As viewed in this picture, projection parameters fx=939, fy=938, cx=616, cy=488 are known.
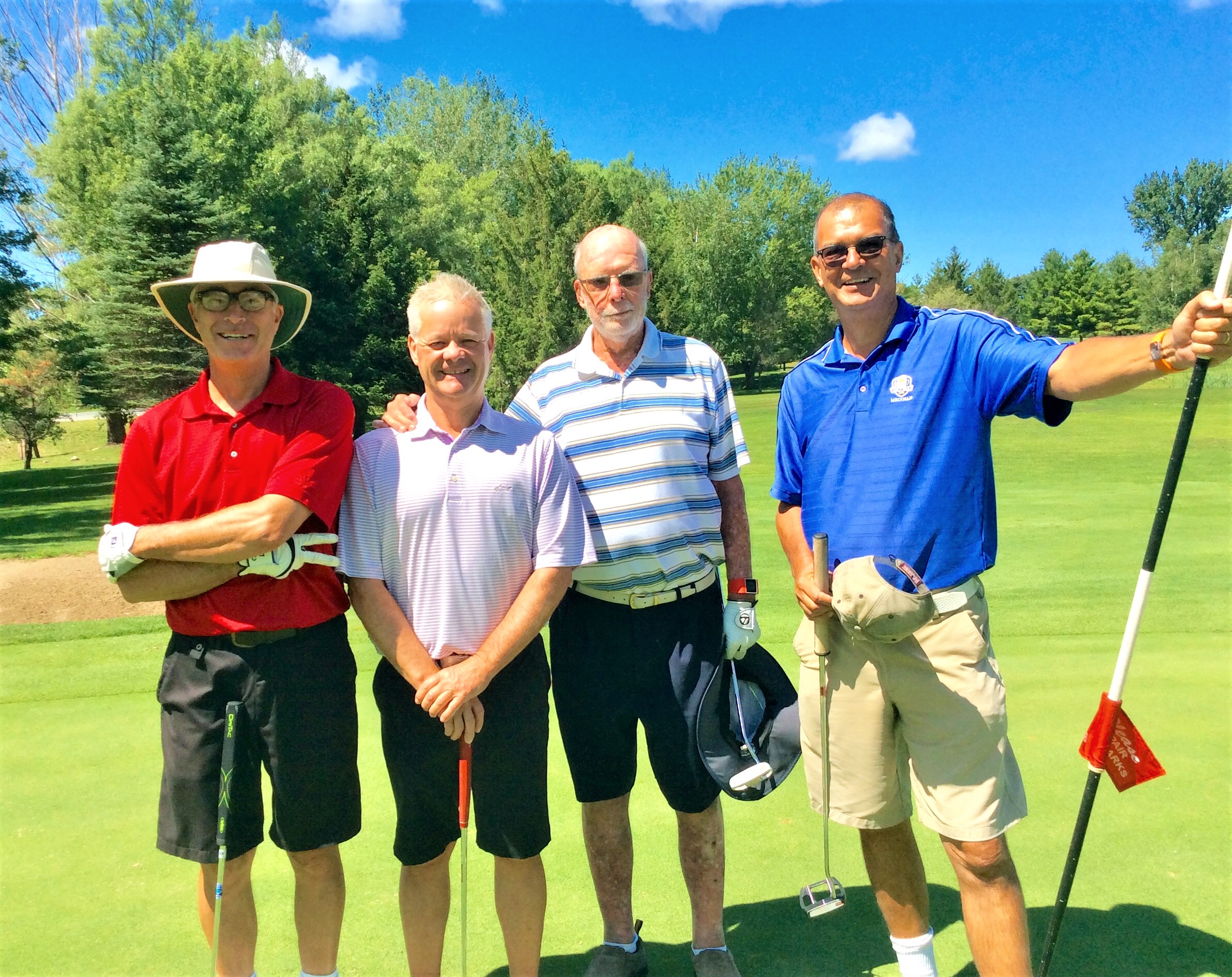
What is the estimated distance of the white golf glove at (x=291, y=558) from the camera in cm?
229

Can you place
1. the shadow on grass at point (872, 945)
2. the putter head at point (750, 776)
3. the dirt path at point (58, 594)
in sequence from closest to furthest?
the shadow on grass at point (872, 945)
the putter head at point (750, 776)
the dirt path at point (58, 594)

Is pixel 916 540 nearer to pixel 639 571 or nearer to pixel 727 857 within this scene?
pixel 639 571

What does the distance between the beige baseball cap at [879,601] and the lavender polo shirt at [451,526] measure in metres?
0.70

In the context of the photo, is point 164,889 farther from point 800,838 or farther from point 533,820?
point 800,838

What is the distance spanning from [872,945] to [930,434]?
1438 mm

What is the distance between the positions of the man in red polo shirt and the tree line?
17873mm

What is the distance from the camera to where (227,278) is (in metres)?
2.33

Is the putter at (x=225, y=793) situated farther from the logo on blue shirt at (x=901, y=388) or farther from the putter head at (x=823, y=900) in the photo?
the logo on blue shirt at (x=901, y=388)

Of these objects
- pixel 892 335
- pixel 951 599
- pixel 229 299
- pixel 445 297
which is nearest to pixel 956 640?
pixel 951 599

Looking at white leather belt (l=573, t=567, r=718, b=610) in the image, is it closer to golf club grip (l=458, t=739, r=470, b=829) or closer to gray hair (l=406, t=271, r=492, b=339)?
golf club grip (l=458, t=739, r=470, b=829)

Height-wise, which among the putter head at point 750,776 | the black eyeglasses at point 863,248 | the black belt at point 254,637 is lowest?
the putter head at point 750,776

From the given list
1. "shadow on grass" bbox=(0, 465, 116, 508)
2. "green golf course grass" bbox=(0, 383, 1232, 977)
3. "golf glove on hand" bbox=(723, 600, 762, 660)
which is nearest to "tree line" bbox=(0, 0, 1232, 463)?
"shadow on grass" bbox=(0, 465, 116, 508)

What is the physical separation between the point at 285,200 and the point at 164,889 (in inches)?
1085

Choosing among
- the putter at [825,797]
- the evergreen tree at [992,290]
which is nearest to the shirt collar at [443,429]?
the putter at [825,797]
